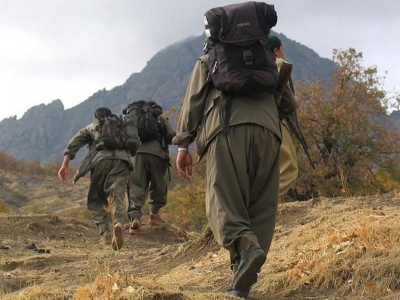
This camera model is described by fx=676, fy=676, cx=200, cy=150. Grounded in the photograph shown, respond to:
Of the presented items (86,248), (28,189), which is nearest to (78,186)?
(28,189)

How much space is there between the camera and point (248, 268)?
13.7 ft

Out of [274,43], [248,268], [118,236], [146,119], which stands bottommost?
[118,236]

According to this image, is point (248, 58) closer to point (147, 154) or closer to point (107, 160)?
point (107, 160)

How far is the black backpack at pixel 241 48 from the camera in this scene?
4414mm

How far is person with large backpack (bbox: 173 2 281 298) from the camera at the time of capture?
439cm

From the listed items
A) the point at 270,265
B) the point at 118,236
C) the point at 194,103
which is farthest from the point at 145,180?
the point at 194,103

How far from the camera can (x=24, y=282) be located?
20.9ft

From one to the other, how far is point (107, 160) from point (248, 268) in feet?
18.8

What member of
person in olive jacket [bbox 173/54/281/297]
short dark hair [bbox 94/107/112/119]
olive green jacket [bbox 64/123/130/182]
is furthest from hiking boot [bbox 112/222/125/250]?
person in olive jacket [bbox 173/54/281/297]

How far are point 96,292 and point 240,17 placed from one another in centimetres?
201

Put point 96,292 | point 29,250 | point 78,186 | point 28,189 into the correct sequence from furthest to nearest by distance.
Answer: point 78,186 → point 28,189 → point 29,250 → point 96,292

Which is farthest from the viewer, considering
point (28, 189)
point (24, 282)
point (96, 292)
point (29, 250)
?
point (28, 189)

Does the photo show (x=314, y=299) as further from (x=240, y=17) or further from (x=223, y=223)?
(x=240, y=17)

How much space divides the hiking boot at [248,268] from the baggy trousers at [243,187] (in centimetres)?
6
